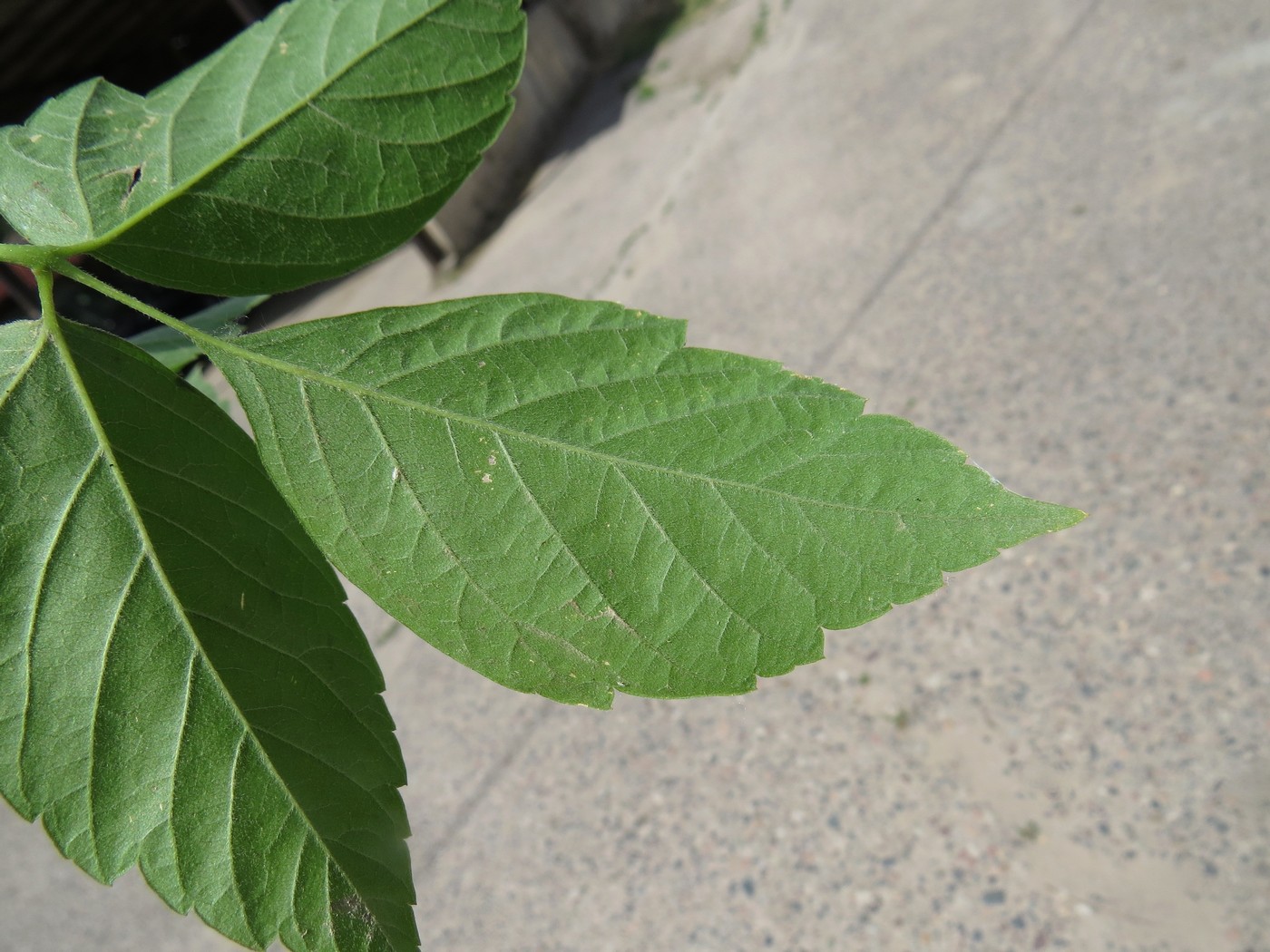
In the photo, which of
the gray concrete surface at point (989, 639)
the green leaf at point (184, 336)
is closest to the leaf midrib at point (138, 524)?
the green leaf at point (184, 336)

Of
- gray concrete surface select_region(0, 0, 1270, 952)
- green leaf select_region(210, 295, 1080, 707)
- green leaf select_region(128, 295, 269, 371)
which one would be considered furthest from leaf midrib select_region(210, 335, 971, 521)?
gray concrete surface select_region(0, 0, 1270, 952)

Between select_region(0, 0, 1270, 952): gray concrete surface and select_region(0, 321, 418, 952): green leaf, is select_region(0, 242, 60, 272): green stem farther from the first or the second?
select_region(0, 0, 1270, 952): gray concrete surface

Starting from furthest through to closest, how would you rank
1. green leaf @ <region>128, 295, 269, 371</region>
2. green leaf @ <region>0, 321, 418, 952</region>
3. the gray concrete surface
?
the gray concrete surface
green leaf @ <region>128, 295, 269, 371</region>
green leaf @ <region>0, 321, 418, 952</region>

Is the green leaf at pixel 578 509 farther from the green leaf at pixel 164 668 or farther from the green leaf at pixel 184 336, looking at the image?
the green leaf at pixel 184 336

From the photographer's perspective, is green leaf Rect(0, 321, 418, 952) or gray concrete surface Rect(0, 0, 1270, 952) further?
gray concrete surface Rect(0, 0, 1270, 952)

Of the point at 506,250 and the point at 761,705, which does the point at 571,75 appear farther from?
the point at 761,705

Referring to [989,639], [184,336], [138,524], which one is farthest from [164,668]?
[989,639]

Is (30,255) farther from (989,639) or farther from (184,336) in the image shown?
(989,639)
